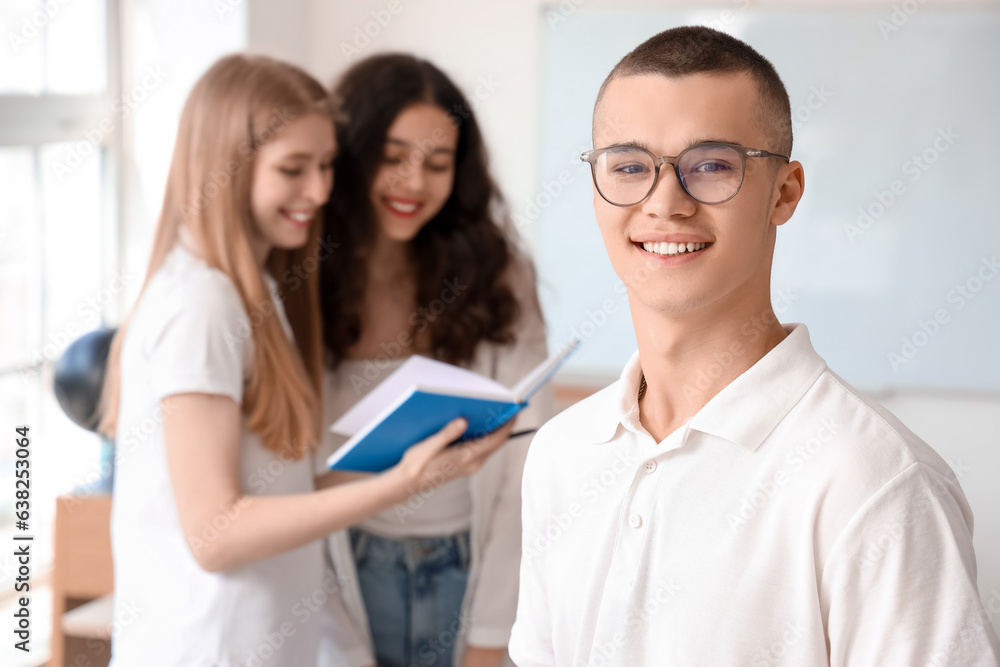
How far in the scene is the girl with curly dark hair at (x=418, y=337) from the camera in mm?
1733

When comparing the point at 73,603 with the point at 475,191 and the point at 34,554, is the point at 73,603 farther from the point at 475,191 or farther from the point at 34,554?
the point at 475,191

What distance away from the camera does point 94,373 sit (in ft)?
6.84

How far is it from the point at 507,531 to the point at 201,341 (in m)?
0.76

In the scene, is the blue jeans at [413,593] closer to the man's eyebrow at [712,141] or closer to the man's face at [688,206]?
the man's face at [688,206]

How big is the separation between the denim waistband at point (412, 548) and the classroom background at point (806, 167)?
54.0 inches

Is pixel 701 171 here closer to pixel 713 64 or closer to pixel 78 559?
pixel 713 64

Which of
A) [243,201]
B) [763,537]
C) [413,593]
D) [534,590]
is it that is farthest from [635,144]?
[413,593]

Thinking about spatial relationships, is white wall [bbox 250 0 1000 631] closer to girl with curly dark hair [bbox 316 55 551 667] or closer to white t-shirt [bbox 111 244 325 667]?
girl with curly dark hair [bbox 316 55 551 667]

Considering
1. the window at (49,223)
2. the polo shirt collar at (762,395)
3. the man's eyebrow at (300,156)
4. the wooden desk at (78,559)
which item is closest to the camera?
the polo shirt collar at (762,395)

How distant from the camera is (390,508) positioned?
175 cm

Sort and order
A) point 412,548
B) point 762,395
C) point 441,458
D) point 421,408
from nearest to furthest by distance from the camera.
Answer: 1. point 762,395
2. point 421,408
3. point 441,458
4. point 412,548

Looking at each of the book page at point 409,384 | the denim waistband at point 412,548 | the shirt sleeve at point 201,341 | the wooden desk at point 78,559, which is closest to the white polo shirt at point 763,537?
the book page at point 409,384

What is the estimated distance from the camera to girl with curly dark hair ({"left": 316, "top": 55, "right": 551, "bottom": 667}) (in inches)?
68.2

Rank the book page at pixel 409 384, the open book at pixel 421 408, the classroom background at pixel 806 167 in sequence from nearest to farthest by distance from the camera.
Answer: the open book at pixel 421 408, the book page at pixel 409 384, the classroom background at pixel 806 167
